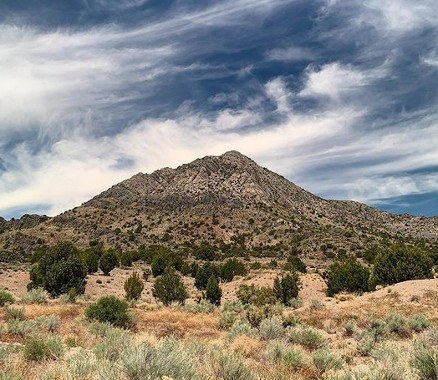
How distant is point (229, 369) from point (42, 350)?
442 cm

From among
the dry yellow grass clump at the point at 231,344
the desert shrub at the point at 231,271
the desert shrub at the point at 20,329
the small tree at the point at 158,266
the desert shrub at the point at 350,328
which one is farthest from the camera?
the small tree at the point at 158,266

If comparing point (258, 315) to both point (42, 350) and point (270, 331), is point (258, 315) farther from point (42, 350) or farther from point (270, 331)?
point (42, 350)

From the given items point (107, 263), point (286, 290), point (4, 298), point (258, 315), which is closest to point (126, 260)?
point (107, 263)

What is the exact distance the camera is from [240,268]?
178 ft

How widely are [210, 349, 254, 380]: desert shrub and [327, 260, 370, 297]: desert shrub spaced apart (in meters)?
32.3

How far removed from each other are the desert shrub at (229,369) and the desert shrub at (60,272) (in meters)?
31.4

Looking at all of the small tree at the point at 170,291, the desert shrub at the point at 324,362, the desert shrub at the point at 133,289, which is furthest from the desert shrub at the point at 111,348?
the desert shrub at the point at 133,289

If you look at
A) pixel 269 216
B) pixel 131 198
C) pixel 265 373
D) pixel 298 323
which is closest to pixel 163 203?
pixel 131 198

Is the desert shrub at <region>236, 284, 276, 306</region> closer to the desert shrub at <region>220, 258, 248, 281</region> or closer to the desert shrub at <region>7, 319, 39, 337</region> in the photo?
the desert shrub at <region>220, 258, 248, 281</region>

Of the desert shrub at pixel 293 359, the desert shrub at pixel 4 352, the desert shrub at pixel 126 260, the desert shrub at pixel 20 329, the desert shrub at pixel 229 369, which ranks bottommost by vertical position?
the desert shrub at pixel 293 359

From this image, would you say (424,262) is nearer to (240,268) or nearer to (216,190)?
(240,268)

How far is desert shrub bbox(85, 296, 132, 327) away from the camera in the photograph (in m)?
17.4

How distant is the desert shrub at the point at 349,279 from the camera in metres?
37.5

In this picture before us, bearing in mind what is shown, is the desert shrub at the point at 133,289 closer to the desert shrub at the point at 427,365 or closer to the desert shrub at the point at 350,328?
the desert shrub at the point at 350,328
